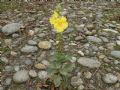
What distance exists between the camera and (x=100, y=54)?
4.45 meters

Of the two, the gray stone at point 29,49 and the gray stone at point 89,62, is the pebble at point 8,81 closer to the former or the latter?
the gray stone at point 29,49

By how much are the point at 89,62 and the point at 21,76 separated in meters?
0.87

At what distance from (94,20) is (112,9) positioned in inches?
31.5

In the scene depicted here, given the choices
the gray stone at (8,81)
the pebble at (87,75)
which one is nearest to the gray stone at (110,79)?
the pebble at (87,75)

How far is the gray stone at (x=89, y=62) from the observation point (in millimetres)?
4234

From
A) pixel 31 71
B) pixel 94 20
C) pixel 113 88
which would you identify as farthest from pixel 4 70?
pixel 94 20

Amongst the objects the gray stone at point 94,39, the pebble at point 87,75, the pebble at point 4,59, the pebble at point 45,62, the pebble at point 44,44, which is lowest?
the pebble at point 87,75

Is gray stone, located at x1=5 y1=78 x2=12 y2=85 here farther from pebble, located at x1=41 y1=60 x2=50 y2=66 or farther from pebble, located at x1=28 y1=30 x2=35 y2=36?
pebble, located at x1=28 y1=30 x2=35 y2=36

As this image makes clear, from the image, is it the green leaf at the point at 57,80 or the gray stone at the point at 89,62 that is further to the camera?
the gray stone at the point at 89,62

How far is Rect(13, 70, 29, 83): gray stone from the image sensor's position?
4.03 metres

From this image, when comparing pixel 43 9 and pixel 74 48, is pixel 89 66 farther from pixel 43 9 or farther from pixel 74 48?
pixel 43 9

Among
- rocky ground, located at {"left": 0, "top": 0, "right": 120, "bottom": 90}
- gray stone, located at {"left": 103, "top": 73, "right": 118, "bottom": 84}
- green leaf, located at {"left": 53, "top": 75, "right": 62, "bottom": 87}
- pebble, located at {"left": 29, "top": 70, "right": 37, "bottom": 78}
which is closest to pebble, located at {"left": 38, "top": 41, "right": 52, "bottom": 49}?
rocky ground, located at {"left": 0, "top": 0, "right": 120, "bottom": 90}

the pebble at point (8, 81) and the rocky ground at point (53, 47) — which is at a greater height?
the rocky ground at point (53, 47)

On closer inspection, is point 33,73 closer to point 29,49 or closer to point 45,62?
point 45,62
